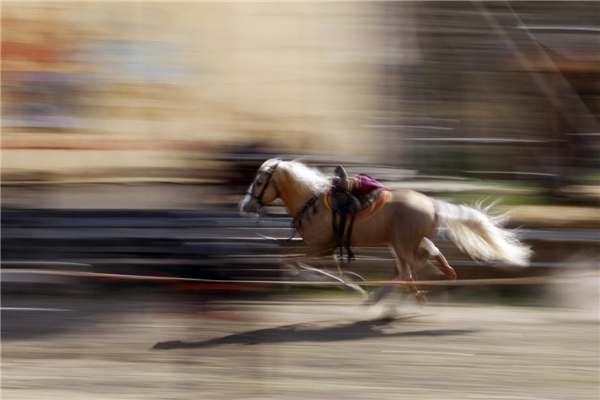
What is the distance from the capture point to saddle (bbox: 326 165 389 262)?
5.22 m

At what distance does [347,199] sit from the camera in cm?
524

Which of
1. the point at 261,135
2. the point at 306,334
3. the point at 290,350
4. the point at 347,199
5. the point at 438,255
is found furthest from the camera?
the point at 261,135

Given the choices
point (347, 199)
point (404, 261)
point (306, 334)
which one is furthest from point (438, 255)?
point (306, 334)

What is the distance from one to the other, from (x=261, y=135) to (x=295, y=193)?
204 cm

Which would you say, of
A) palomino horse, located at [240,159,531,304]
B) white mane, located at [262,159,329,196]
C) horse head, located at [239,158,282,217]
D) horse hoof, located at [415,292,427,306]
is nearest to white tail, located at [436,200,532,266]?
palomino horse, located at [240,159,531,304]

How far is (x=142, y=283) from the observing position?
6137 millimetres

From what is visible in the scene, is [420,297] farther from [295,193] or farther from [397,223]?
[295,193]

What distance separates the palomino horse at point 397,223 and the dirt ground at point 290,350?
0.55 m

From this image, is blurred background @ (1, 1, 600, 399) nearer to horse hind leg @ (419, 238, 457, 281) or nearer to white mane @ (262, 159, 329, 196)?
horse hind leg @ (419, 238, 457, 281)

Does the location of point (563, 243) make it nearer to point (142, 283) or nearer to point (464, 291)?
point (464, 291)

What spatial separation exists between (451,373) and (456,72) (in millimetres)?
4202

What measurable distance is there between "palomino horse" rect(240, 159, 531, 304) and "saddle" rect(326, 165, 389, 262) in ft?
0.18

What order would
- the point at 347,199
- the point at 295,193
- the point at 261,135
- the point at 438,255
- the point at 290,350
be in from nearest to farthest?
1. the point at 290,350
2. the point at 438,255
3. the point at 347,199
4. the point at 295,193
5. the point at 261,135

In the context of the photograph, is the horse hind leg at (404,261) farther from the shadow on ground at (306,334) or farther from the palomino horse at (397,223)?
the shadow on ground at (306,334)
